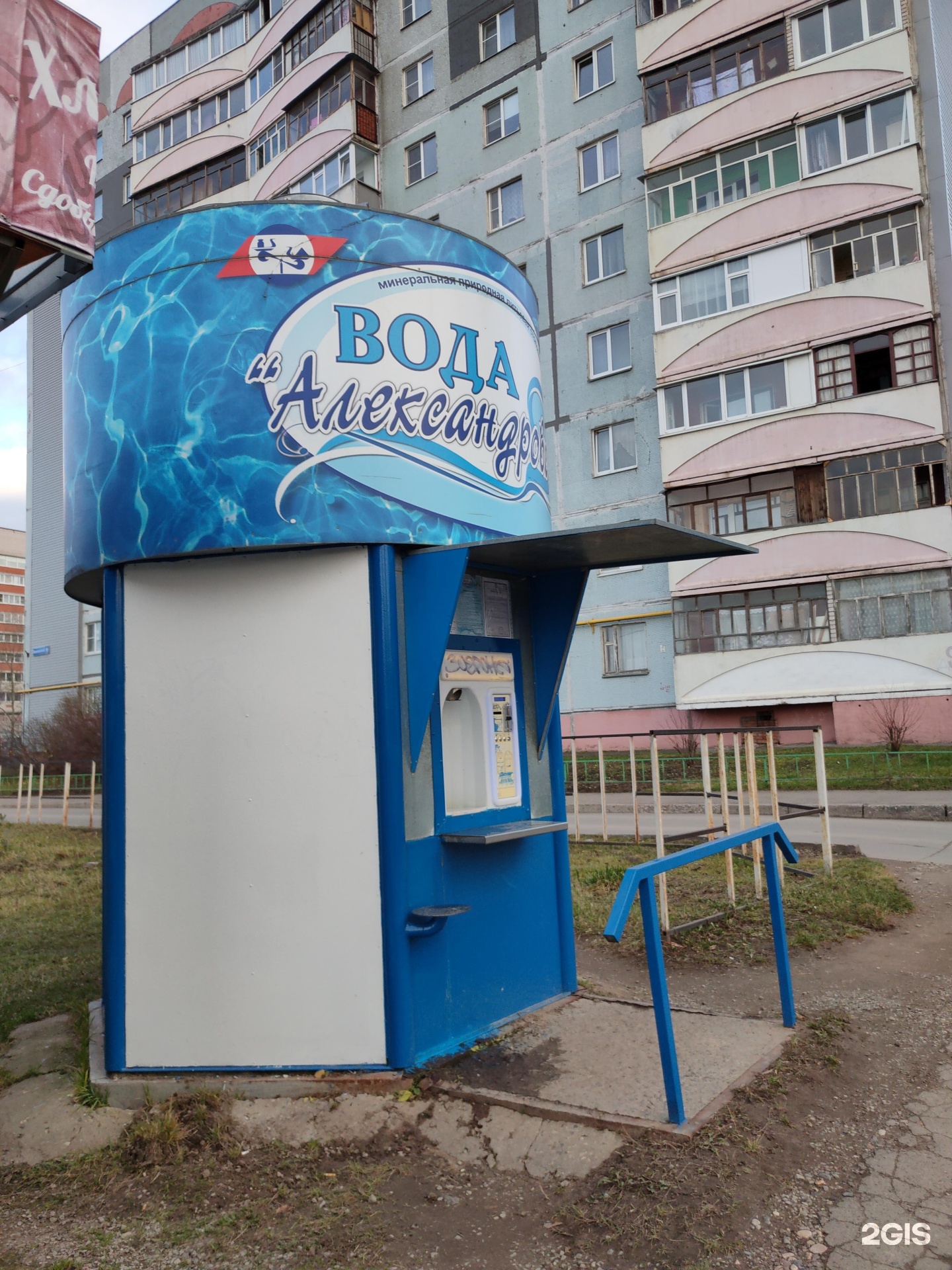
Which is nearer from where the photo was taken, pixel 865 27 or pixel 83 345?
pixel 83 345

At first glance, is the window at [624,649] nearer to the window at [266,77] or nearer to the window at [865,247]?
the window at [865,247]

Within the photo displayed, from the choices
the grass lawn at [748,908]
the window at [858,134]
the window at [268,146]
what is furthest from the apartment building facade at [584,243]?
the grass lawn at [748,908]

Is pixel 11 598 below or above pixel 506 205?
above

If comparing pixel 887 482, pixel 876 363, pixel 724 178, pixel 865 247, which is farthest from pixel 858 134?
pixel 887 482

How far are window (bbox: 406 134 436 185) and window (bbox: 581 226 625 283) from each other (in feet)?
24.4

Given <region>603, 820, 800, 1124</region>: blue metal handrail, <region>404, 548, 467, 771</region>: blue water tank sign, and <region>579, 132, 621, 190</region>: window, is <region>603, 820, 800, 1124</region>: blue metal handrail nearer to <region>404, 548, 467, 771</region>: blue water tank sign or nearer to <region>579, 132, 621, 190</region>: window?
<region>404, 548, 467, 771</region>: blue water tank sign

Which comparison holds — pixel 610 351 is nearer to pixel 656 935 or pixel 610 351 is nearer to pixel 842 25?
pixel 842 25

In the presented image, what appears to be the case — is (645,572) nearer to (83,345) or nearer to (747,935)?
(747,935)

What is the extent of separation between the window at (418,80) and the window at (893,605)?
21.9 meters

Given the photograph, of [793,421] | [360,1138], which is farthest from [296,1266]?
[793,421]

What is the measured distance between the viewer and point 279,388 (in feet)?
16.6

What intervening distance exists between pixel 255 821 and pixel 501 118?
3130cm

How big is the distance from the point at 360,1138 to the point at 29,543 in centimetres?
4884

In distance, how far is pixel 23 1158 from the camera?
4430 millimetres
